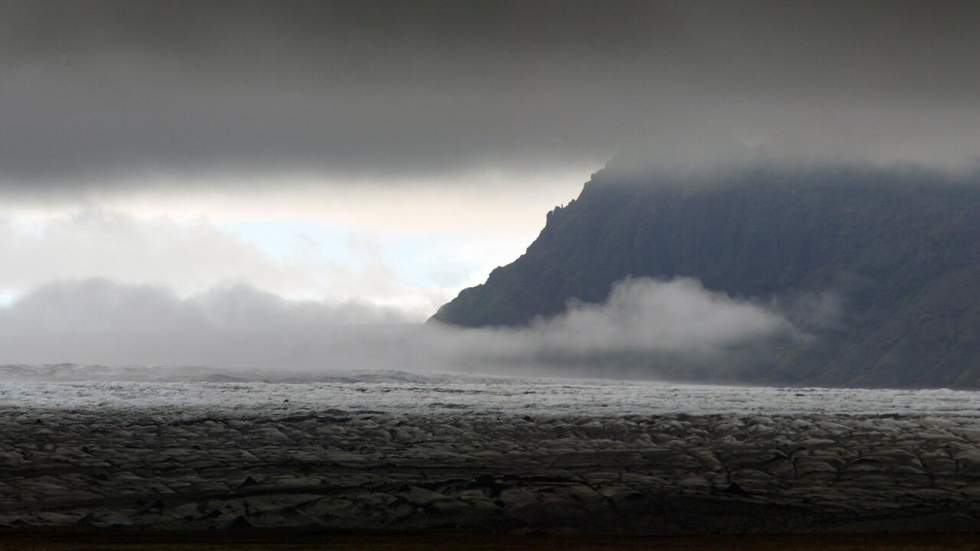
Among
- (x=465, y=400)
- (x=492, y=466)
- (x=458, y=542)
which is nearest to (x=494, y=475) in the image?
(x=492, y=466)

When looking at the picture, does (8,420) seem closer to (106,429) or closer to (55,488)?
(106,429)

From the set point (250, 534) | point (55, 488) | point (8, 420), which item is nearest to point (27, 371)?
point (8, 420)

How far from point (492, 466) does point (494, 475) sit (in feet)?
9.64

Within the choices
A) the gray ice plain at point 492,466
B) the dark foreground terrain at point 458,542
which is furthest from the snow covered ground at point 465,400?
the dark foreground terrain at point 458,542

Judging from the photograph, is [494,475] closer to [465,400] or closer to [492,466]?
[492,466]

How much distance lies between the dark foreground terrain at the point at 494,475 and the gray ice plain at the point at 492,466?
0.39ft

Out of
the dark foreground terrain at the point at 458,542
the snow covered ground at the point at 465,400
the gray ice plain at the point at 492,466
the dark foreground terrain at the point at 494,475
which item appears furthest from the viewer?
the snow covered ground at the point at 465,400

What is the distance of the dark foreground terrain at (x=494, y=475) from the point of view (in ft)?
139

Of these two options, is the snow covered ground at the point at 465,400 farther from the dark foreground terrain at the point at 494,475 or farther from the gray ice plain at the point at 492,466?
the dark foreground terrain at the point at 494,475

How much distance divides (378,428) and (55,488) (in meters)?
23.3

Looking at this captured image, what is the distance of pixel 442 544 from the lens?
3766cm

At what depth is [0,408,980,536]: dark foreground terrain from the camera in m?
42.3

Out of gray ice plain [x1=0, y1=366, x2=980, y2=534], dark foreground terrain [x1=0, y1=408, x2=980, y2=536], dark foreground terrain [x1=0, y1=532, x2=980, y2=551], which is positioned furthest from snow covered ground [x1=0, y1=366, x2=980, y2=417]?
dark foreground terrain [x1=0, y1=532, x2=980, y2=551]

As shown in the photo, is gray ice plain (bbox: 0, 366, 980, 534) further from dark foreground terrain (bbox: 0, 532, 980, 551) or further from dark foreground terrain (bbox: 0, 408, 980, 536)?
dark foreground terrain (bbox: 0, 532, 980, 551)
